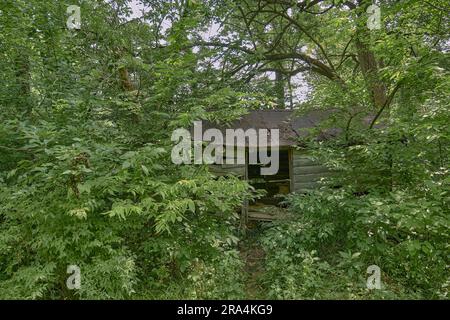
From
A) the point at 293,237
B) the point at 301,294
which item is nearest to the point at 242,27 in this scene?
the point at 293,237

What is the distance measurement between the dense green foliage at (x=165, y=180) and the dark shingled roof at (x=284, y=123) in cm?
117

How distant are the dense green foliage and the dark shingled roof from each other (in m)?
1.17

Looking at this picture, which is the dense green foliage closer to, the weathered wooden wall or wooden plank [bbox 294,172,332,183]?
the weathered wooden wall

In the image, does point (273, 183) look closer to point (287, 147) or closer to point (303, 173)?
point (303, 173)

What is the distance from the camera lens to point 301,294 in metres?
3.68

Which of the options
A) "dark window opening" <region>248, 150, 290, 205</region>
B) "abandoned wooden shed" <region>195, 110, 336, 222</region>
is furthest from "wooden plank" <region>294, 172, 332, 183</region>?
"dark window opening" <region>248, 150, 290, 205</region>

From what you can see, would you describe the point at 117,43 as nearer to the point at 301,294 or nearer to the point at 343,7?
the point at 301,294

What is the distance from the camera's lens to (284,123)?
7.44 meters

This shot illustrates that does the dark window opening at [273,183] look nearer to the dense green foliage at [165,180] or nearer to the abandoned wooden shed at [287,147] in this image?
the abandoned wooden shed at [287,147]

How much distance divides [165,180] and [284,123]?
4.64 m

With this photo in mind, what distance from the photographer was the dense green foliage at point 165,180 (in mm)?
3166

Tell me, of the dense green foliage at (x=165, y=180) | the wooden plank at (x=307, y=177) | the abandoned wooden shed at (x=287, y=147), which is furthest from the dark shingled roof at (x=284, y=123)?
the dense green foliage at (x=165, y=180)

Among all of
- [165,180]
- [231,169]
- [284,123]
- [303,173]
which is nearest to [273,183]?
[303,173]
